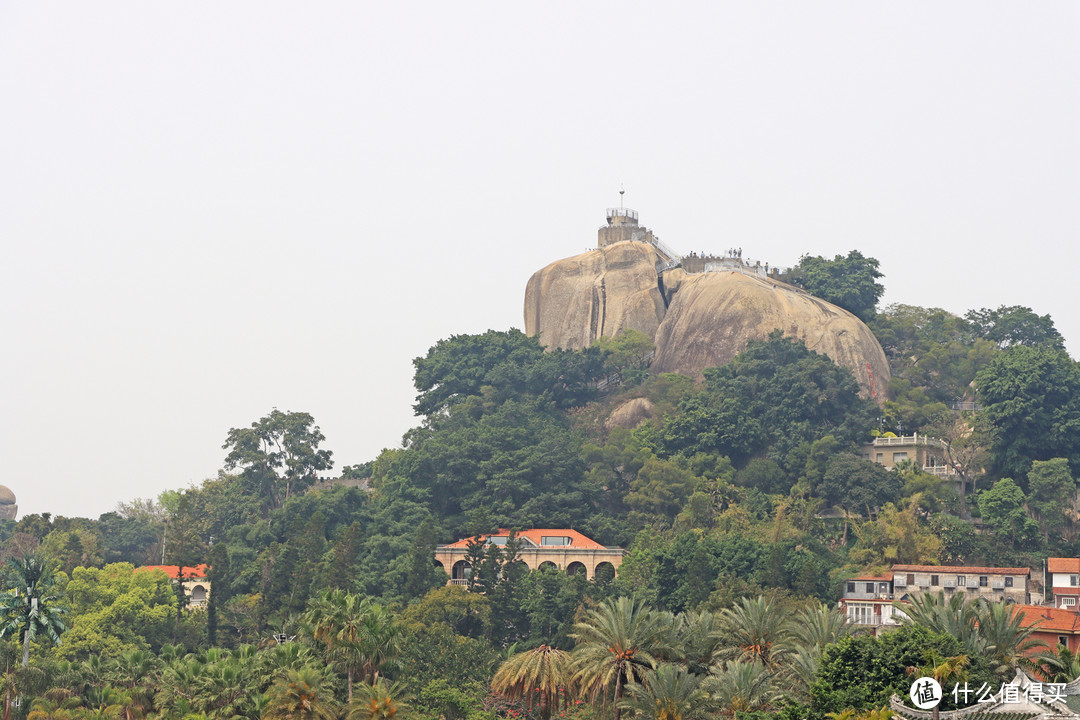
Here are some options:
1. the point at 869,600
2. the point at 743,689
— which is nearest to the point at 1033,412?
the point at 869,600

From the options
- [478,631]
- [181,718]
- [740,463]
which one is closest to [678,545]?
[478,631]

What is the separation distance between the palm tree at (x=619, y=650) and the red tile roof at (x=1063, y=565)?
1240 inches

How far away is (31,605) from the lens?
76.0m

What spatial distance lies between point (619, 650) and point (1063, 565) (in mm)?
34427

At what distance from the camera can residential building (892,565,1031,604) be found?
82.6 metres

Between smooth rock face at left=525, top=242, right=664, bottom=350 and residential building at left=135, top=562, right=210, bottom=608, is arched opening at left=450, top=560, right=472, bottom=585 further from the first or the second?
smooth rock face at left=525, top=242, right=664, bottom=350

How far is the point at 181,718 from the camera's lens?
211 ft

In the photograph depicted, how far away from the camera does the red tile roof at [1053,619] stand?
226 feet

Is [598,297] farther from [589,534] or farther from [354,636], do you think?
[354,636]

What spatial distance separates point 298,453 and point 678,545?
43.1m

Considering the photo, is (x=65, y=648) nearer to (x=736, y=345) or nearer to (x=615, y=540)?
(x=615, y=540)

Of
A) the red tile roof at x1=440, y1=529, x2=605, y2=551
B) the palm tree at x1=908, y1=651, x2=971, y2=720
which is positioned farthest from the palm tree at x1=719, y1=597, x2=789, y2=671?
the red tile roof at x1=440, y1=529, x2=605, y2=551

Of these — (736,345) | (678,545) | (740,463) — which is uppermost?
(736,345)

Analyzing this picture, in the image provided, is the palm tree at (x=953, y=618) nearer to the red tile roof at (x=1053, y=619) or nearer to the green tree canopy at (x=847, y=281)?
the red tile roof at (x=1053, y=619)
